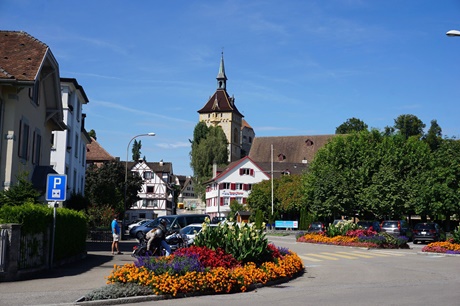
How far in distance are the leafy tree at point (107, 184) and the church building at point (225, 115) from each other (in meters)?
78.9

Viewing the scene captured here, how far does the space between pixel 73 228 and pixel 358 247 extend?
18.2 m

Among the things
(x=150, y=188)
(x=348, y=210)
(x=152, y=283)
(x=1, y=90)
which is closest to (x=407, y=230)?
(x=348, y=210)

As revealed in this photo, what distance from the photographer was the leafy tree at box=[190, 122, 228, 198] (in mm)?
114875

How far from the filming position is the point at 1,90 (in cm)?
2239

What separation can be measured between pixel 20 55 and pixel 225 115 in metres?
124

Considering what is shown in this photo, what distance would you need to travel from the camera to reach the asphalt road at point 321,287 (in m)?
12.0

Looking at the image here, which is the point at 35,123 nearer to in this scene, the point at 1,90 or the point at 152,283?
the point at 1,90

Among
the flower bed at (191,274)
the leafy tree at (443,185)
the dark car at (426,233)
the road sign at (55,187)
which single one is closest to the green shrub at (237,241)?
the flower bed at (191,274)

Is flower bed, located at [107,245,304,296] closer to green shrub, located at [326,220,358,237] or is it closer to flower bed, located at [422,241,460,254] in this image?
flower bed, located at [422,241,460,254]

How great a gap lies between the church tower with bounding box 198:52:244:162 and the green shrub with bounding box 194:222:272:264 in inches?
4962

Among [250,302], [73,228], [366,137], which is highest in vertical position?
[366,137]

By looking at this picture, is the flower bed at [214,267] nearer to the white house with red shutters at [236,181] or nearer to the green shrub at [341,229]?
the green shrub at [341,229]

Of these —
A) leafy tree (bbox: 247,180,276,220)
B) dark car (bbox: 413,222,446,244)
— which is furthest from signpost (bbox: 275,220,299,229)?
dark car (bbox: 413,222,446,244)

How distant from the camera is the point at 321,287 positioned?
14930 millimetres
